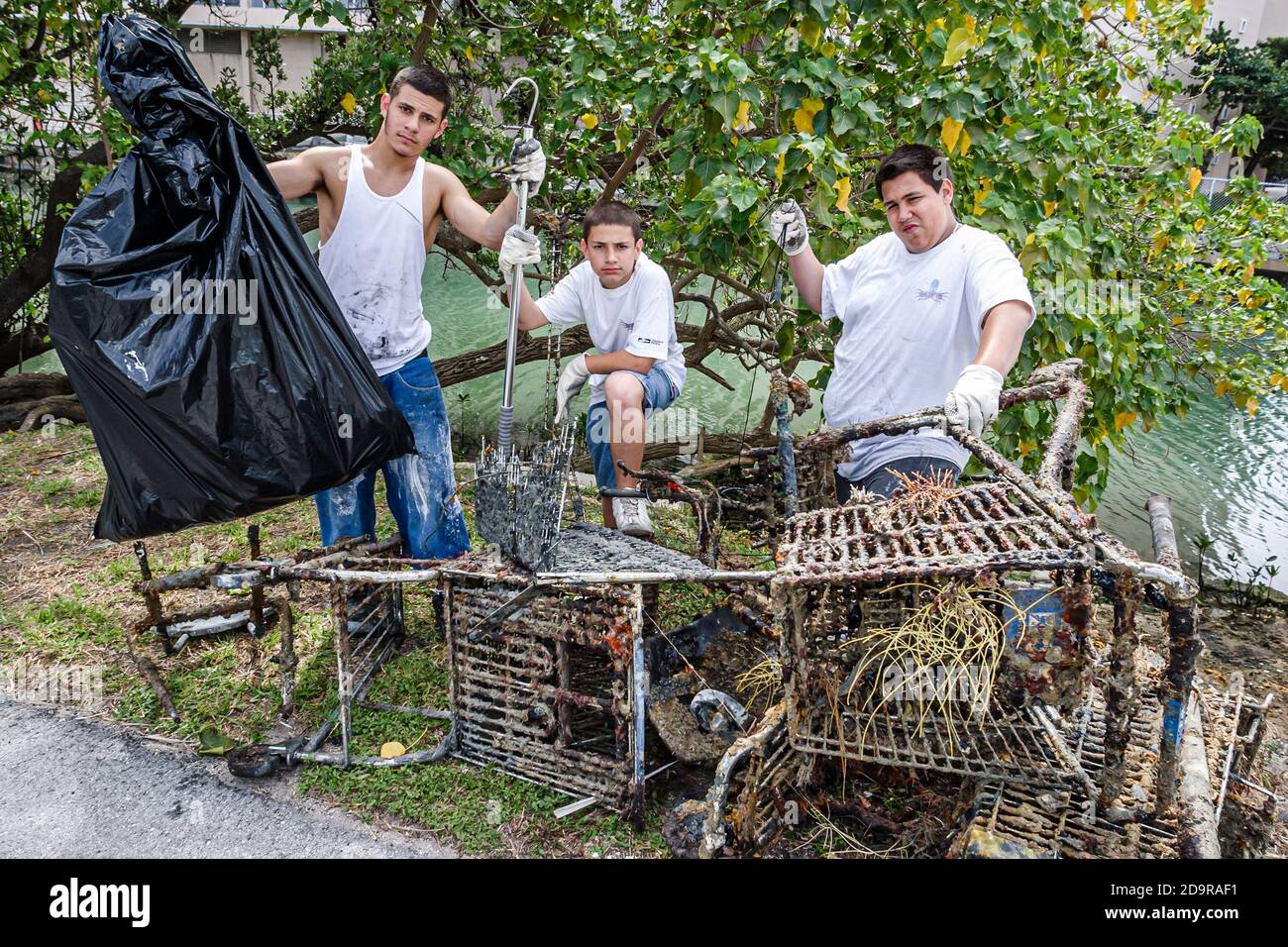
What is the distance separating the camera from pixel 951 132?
3197 millimetres

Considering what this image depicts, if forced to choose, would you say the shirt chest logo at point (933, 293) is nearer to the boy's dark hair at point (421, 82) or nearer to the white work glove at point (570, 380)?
the white work glove at point (570, 380)

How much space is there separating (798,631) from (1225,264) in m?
4.17

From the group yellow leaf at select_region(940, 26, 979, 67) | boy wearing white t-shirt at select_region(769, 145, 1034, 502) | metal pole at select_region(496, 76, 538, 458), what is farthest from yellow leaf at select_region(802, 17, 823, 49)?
metal pole at select_region(496, 76, 538, 458)

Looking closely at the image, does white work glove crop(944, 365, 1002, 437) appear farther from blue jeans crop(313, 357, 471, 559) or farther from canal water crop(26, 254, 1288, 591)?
canal water crop(26, 254, 1288, 591)

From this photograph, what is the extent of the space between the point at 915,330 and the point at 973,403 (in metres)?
0.50

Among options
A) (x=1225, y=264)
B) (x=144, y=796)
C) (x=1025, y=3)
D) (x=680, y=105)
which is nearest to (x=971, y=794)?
(x=144, y=796)

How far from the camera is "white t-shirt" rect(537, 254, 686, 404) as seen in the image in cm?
338

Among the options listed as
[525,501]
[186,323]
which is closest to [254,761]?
[525,501]

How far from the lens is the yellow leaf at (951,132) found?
3.19 metres

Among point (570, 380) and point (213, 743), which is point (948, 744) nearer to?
point (570, 380)

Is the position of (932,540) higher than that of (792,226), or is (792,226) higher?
(792,226)

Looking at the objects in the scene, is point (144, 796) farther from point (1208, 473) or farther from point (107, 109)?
point (1208, 473)

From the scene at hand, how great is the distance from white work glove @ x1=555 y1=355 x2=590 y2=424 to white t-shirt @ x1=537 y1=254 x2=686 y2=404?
0.18 feet

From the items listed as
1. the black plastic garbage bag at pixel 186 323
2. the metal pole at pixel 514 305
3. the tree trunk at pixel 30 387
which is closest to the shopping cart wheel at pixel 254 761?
the black plastic garbage bag at pixel 186 323
